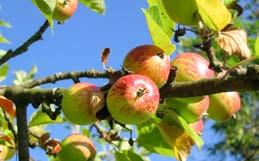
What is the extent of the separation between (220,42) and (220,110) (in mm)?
263

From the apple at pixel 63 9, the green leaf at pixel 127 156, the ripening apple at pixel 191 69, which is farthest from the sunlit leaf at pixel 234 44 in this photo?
the apple at pixel 63 9

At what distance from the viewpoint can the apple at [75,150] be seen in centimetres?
173

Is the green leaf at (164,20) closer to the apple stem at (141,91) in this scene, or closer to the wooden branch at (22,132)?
the apple stem at (141,91)

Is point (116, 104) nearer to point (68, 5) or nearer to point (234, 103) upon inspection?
point (234, 103)

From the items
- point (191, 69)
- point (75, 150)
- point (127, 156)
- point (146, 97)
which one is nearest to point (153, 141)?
point (127, 156)

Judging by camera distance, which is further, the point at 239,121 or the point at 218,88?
the point at 239,121

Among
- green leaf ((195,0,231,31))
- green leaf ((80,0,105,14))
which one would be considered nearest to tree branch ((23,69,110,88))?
green leaf ((195,0,231,31))

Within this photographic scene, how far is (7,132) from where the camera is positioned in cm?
216

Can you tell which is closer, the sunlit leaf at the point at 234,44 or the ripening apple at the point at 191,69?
the sunlit leaf at the point at 234,44

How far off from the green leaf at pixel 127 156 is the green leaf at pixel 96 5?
604 mm

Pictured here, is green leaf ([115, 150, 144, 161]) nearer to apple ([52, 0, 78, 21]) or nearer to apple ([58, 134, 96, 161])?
apple ([58, 134, 96, 161])

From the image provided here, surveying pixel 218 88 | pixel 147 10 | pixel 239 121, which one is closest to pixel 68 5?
pixel 147 10

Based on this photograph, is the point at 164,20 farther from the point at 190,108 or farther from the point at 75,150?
the point at 75,150

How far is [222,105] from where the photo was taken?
4.80 ft
